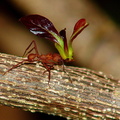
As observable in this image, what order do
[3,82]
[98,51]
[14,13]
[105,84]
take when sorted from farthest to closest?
[14,13], [98,51], [105,84], [3,82]

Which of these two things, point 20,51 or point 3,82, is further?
point 20,51

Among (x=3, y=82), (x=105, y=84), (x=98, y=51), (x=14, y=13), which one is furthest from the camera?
(x=14, y=13)

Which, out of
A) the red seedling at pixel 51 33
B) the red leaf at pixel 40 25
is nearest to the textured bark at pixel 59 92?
the red seedling at pixel 51 33

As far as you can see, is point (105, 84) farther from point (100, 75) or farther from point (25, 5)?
point (25, 5)

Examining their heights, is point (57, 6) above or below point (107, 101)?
above

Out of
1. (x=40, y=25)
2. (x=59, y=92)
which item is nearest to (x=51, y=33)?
(x=40, y=25)

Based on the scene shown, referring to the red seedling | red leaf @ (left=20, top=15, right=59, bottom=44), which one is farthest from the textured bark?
red leaf @ (left=20, top=15, right=59, bottom=44)

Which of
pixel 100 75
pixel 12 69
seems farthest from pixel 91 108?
pixel 12 69
